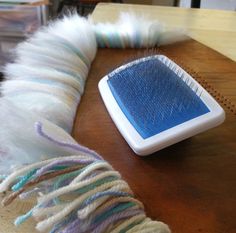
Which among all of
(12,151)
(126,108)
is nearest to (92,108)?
(126,108)

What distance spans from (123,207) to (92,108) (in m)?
0.20

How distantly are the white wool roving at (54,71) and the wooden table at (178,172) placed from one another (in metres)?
0.03

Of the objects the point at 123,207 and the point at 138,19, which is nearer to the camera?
the point at 123,207

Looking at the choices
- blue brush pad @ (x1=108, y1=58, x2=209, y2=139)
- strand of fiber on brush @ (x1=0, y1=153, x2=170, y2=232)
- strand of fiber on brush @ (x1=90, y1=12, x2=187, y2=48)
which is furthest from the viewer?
strand of fiber on brush @ (x1=90, y1=12, x2=187, y2=48)

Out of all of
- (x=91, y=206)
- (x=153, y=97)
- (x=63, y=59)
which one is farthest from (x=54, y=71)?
(x=91, y=206)

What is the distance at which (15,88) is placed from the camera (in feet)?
1.45

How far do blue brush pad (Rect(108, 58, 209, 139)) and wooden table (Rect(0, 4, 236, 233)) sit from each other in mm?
30

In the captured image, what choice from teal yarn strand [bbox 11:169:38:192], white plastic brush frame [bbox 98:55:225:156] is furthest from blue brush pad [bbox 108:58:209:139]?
teal yarn strand [bbox 11:169:38:192]

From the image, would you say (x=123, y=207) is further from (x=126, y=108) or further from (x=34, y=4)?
(x=34, y=4)

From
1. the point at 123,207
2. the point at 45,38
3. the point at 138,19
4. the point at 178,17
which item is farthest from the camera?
the point at 178,17

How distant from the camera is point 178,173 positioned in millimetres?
355

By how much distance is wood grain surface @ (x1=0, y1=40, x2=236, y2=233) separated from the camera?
1.00 ft

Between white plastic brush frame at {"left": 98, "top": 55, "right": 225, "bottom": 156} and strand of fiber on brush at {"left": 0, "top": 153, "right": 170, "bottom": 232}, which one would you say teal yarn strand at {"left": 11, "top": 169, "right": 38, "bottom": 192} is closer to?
strand of fiber on brush at {"left": 0, "top": 153, "right": 170, "bottom": 232}

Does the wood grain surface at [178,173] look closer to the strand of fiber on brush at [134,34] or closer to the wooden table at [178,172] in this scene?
the wooden table at [178,172]
